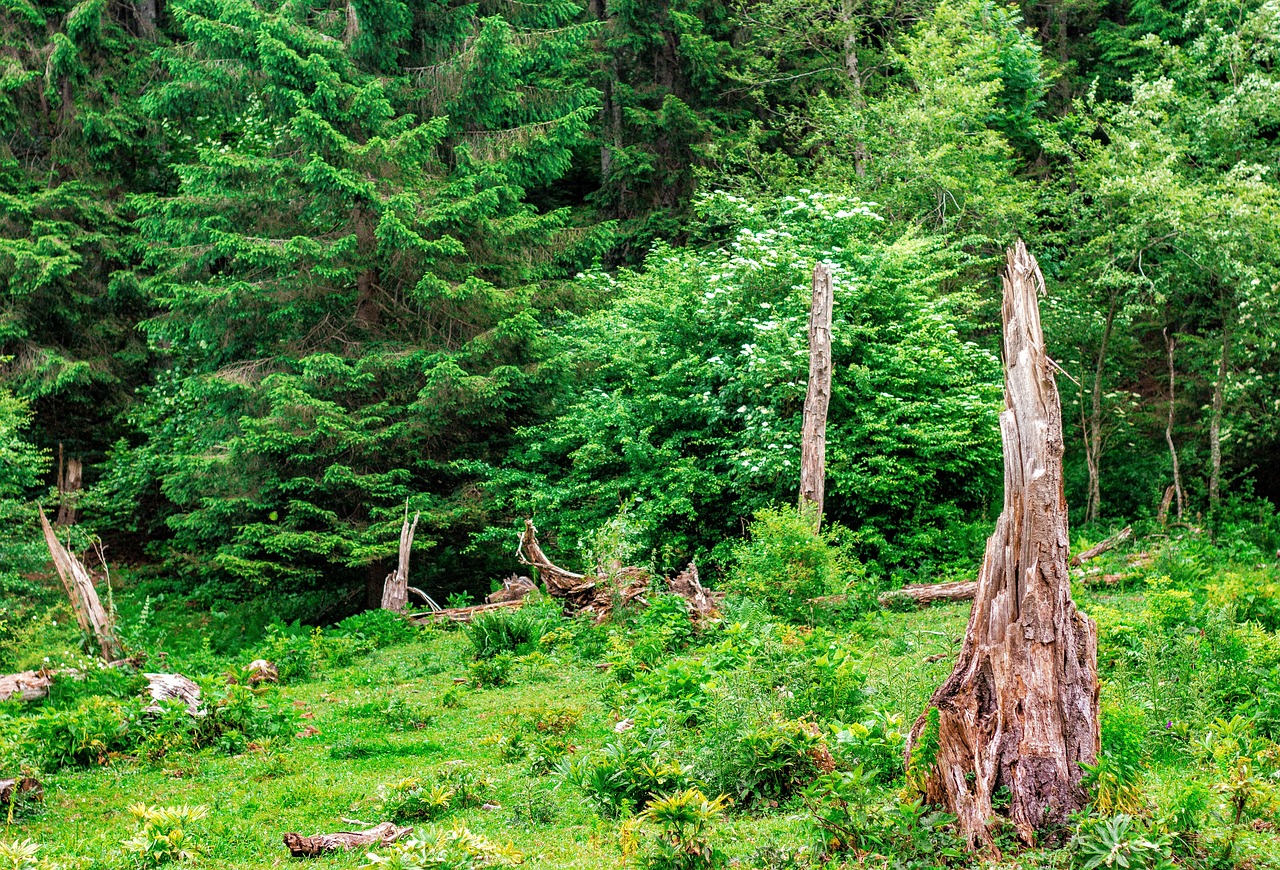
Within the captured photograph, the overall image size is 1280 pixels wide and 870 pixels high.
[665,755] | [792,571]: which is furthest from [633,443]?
[665,755]

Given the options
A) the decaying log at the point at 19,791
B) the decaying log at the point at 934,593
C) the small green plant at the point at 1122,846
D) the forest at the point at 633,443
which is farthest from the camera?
the decaying log at the point at 934,593

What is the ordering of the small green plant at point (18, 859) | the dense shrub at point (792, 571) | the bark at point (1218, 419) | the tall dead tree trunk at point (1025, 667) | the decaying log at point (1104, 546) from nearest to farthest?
the small green plant at point (18, 859) < the tall dead tree trunk at point (1025, 667) < the dense shrub at point (792, 571) < the decaying log at point (1104, 546) < the bark at point (1218, 419)

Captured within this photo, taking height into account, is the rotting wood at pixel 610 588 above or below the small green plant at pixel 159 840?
above

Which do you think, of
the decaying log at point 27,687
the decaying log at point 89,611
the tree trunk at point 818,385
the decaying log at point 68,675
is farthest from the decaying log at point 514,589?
the decaying log at point 27,687

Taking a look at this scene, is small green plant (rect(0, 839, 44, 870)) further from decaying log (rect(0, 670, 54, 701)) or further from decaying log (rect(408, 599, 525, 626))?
decaying log (rect(408, 599, 525, 626))

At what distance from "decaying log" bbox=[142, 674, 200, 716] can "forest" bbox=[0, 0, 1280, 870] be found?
129 mm

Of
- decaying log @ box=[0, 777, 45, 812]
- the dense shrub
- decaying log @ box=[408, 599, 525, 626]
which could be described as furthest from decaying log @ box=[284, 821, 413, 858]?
decaying log @ box=[408, 599, 525, 626]

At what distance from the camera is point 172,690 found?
9883mm

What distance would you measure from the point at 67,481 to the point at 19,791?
57.8 ft

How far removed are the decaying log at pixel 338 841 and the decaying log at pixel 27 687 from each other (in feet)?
17.5

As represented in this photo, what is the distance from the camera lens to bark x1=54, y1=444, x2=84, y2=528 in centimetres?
2223

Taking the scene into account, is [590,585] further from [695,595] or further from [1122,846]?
[1122,846]

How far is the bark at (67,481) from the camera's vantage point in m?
22.2

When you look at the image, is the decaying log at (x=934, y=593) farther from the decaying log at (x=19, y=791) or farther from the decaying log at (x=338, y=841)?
the decaying log at (x=19, y=791)
